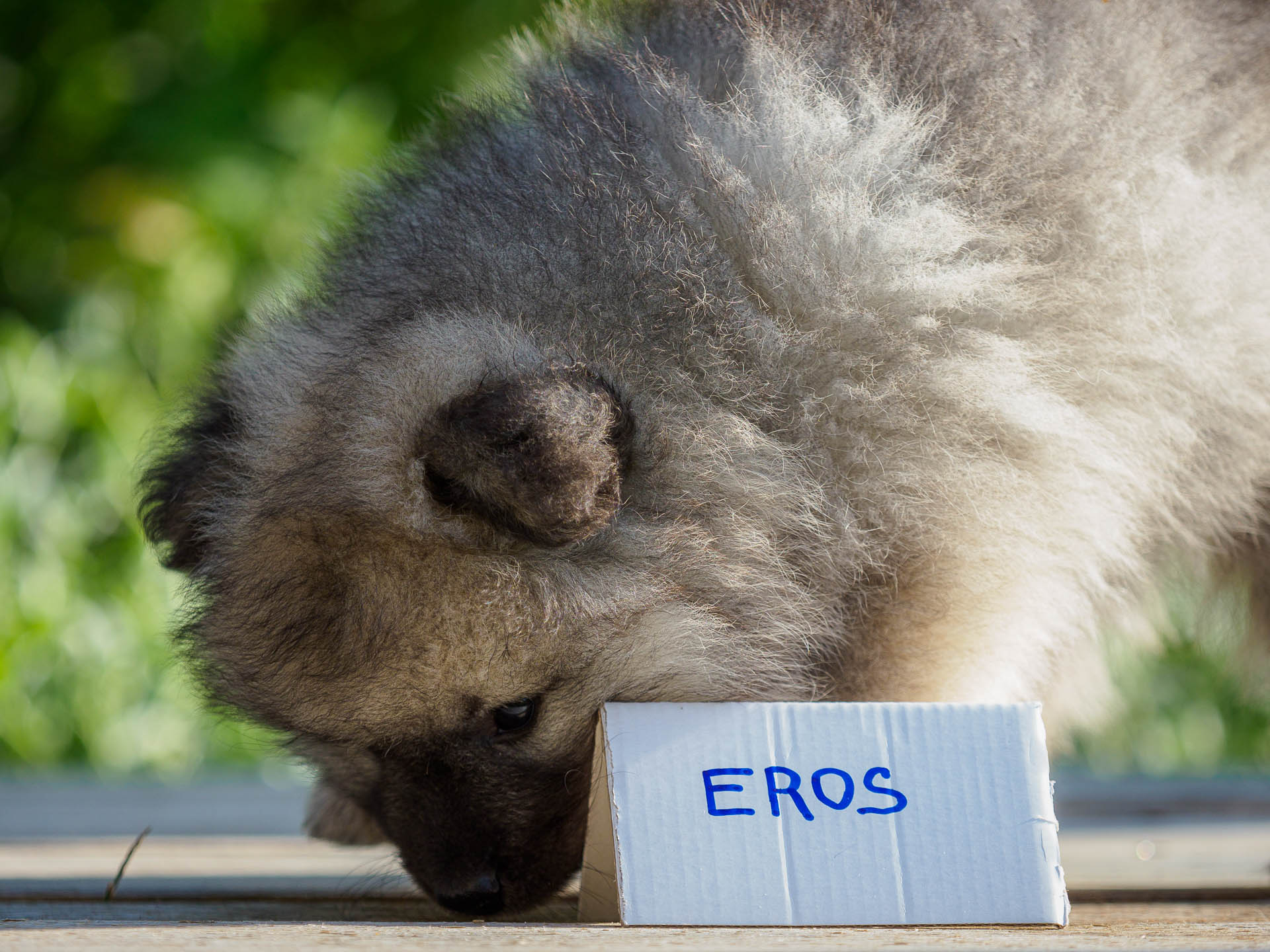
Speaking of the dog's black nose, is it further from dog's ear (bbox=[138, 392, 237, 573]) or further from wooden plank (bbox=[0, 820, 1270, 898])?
dog's ear (bbox=[138, 392, 237, 573])

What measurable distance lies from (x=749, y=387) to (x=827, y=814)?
0.55 m

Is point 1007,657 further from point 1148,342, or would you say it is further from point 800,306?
point 800,306

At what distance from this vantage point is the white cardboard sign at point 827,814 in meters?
1.40

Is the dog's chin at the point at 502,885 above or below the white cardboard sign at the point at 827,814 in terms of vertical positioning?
below

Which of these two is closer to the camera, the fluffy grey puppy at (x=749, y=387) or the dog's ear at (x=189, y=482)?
the fluffy grey puppy at (x=749, y=387)

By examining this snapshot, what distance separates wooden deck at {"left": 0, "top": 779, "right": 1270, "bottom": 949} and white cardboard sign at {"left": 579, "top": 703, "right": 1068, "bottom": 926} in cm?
6

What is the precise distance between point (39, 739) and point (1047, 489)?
3.44 meters

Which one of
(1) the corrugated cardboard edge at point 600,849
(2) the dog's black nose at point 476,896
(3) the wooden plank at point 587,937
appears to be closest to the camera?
(3) the wooden plank at point 587,937

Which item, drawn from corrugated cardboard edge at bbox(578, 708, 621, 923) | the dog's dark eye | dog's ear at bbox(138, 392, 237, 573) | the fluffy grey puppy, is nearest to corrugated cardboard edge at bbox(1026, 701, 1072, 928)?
the fluffy grey puppy

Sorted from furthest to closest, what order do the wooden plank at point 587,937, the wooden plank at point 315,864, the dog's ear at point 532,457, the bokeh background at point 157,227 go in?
the bokeh background at point 157,227
the wooden plank at point 315,864
the dog's ear at point 532,457
the wooden plank at point 587,937

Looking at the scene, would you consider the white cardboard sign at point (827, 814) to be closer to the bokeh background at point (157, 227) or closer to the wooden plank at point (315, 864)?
the wooden plank at point (315, 864)

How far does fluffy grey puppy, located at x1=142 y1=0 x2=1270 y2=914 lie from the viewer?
156cm

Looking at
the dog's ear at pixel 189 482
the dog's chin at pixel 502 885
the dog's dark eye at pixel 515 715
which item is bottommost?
the dog's chin at pixel 502 885

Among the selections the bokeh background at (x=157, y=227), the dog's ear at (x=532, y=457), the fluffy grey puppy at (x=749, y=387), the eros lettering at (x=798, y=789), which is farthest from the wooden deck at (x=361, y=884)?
the bokeh background at (x=157, y=227)
